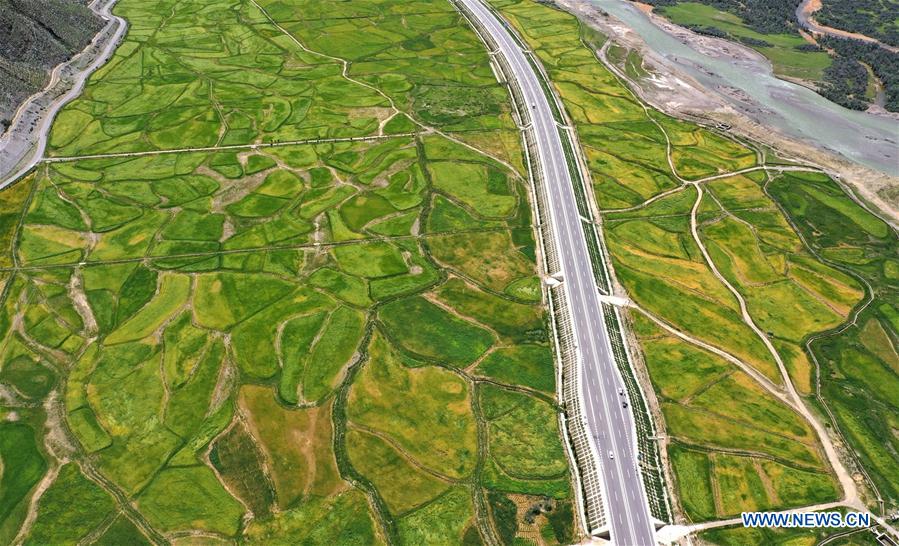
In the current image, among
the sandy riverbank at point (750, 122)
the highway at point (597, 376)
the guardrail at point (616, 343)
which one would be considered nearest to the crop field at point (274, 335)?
the highway at point (597, 376)

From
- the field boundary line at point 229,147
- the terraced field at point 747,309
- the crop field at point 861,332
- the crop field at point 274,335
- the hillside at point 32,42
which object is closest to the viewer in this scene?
the crop field at point 274,335

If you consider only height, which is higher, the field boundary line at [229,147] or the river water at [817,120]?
the river water at [817,120]

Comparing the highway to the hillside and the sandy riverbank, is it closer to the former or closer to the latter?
the sandy riverbank

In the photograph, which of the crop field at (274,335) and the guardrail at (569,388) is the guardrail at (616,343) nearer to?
the guardrail at (569,388)

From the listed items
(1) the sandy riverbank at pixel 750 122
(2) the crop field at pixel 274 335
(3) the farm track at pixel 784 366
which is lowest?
(2) the crop field at pixel 274 335

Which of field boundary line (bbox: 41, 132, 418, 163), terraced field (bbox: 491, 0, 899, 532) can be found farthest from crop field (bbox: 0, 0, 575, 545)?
terraced field (bbox: 491, 0, 899, 532)

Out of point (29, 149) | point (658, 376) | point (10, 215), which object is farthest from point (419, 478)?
point (29, 149)

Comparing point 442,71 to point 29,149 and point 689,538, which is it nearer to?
point 29,149
